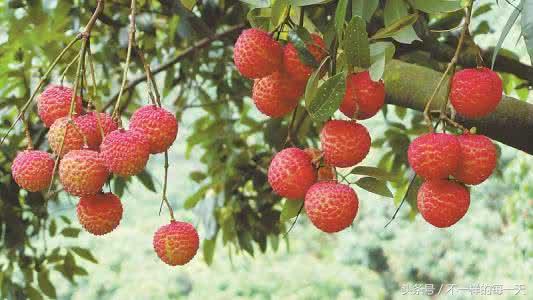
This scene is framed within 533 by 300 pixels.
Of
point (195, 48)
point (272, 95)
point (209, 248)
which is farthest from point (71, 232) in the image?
point (272, 95)

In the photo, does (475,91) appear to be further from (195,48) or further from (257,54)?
(195,48)

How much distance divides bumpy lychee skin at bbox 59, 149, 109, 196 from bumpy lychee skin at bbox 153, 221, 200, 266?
0.11 m

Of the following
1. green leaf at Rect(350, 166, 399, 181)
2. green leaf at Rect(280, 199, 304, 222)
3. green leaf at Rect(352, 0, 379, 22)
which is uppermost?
green leaf at Rect(352, 0, 379, 22)

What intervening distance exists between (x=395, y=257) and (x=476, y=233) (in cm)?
58

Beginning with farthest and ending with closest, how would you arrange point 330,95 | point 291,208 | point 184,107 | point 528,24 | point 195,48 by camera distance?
1. point 184,107
2. point 195,48
3. point 291,208
4. point 330,95
5. point 528,24

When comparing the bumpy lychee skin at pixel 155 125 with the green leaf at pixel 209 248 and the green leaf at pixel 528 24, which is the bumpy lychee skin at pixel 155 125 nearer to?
the green leaf at pixel 528 24

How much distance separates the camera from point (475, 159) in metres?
0.61

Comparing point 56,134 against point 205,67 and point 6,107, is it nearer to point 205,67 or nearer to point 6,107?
point 6,107

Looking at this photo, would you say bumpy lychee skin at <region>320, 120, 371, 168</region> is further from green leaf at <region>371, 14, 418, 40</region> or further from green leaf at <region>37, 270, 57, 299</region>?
green leaf at <region>37, 270, 57, 299</region>

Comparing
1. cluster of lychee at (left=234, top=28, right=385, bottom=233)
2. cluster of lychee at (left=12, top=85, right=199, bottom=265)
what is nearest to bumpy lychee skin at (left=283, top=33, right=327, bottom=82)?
cluster of lychee at (left=234, top=28, right=385, bottom=233)

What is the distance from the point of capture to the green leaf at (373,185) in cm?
67

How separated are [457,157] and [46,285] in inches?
46.8

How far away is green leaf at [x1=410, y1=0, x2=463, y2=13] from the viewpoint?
0.68m

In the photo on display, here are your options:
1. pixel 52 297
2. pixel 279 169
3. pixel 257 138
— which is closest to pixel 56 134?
pixel 279 169
